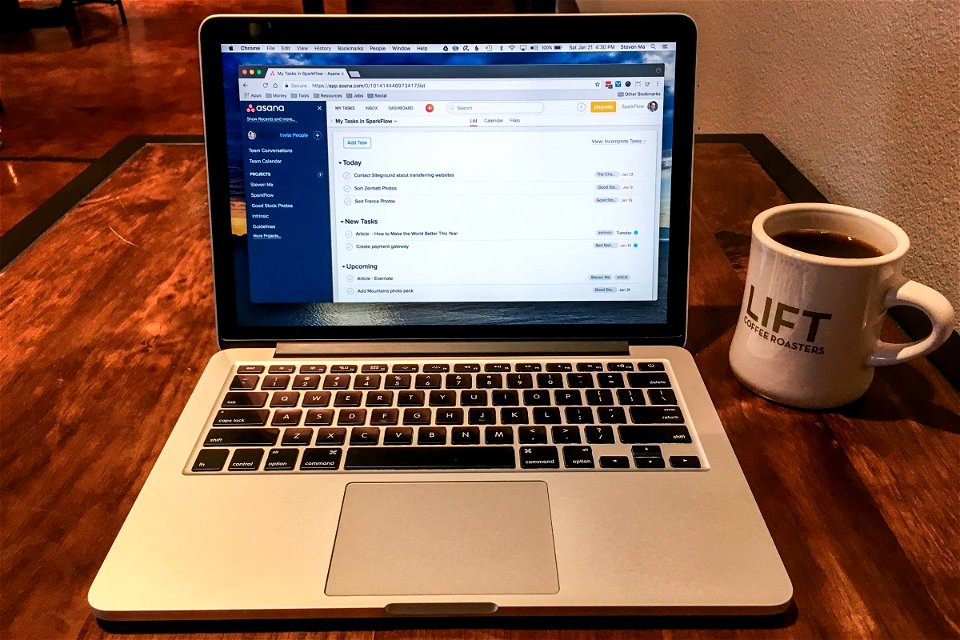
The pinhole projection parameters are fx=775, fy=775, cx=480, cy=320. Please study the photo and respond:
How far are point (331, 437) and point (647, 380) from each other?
0.23 metres

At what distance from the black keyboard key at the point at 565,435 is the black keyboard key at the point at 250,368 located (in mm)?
229

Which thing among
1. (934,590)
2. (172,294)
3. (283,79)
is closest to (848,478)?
(934,590)

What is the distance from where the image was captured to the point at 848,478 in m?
0.52

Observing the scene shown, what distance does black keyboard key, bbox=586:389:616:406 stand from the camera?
55 cm

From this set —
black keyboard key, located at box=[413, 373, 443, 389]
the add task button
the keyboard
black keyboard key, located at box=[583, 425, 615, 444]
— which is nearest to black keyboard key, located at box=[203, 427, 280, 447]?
the keyboard

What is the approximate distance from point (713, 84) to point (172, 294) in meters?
1.03

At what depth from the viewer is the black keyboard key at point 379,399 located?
55 centimetres

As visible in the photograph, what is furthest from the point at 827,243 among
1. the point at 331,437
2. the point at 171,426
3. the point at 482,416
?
the point at 171,426

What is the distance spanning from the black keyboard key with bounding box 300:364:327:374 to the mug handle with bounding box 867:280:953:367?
40cm

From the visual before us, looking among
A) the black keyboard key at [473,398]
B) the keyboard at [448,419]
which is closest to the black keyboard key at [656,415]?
the keyboard at [448,419]

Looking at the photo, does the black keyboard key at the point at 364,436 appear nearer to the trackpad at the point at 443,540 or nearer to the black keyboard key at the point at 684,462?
the trackpad at the point at 443,540

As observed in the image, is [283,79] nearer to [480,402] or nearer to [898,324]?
[480,402]

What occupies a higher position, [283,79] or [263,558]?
[283,79]

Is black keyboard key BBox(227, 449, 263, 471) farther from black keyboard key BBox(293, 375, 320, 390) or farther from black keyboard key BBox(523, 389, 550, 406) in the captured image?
black keyboard key BBox(523, 389, 550, 406)
